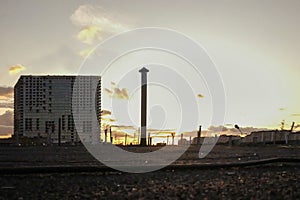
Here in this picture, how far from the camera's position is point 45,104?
11600cm

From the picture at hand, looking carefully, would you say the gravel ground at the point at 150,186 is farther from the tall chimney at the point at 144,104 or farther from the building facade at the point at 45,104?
the building facade at the point at 45,104

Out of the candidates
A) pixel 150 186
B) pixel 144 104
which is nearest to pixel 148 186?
pixel 150 186

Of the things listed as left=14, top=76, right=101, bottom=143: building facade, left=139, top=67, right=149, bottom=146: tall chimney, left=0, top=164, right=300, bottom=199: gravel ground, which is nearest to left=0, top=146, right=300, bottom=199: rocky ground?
left=0, top=164, right=300, bottom=199: gravel ground

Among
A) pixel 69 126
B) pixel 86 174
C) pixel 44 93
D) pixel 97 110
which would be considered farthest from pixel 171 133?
pixel 44 93

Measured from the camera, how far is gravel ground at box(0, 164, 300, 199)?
6.01m

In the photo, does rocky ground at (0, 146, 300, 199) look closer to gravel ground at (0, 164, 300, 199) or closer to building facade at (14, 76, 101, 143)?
gravel ground at (0, 164, 300, 199)

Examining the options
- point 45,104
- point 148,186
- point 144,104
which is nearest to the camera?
point 148,186

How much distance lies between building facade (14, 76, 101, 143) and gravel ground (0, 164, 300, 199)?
306 ft

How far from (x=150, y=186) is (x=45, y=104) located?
365 feet

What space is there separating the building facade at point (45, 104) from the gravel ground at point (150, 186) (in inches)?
3672

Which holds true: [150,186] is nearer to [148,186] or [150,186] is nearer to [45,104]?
[148,186]

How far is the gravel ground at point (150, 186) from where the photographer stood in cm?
601

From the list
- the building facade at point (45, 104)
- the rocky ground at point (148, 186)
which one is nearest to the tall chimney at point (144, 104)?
the rocky ground at point (148, 186)

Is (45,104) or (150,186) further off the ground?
(45,104)
